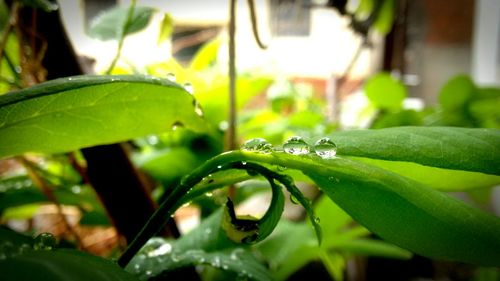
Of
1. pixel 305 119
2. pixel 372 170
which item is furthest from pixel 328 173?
pixel 305 119

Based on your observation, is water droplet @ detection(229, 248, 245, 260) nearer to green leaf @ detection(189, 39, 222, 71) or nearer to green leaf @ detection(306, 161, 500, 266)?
green leaf @ detection(306, 161, 500, 266)

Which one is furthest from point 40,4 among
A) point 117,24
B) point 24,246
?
point 24,246

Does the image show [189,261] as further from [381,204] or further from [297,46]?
[297,46]

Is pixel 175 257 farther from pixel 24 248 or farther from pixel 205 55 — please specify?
pixel 205 55

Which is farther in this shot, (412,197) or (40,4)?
(40,4)

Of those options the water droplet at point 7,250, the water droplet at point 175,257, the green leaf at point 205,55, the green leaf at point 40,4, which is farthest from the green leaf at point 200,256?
the green leaf at point 205,55

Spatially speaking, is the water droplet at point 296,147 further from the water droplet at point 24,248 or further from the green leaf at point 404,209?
the water droplet at point 24,248

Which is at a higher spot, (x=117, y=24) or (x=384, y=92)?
(x=117, y=24)

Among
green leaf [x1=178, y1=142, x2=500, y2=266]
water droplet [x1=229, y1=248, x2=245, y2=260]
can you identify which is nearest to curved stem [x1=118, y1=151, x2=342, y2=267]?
green leaf [x1=178, y1=142, x2=500, y2=266]
